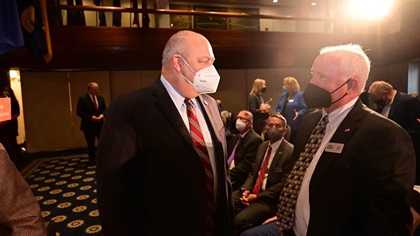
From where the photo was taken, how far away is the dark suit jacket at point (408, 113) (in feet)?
11.8

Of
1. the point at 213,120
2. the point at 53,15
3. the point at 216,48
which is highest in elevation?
the point at 53,15

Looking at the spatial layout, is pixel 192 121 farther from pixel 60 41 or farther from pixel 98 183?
pixel 60 41

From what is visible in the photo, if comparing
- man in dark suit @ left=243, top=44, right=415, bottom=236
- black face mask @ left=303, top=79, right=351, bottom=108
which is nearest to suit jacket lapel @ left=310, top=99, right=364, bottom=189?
man in dark suit @ left=243, top=44, right=415, bottom=236

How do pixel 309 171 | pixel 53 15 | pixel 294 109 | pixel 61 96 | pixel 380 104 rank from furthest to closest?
1. pixel 61 96
2. pixel 53 15
3. pixel 294 109
4. pixel 380 104
5. pixel 309 171

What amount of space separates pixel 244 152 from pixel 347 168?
63.8 inches

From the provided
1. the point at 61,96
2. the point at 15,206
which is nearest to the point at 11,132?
the point at 61,96

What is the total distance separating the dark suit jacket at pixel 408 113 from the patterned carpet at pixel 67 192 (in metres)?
3.66

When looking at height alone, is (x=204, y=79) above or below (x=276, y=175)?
above

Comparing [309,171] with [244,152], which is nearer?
[309,171]

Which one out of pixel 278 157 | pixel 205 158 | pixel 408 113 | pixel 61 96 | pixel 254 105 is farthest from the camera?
pixel 61 96

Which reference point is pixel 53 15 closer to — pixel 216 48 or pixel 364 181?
pixel 216 48

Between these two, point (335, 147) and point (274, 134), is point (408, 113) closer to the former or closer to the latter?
point (274, 134)

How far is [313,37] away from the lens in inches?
246

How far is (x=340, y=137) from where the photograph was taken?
129cm
